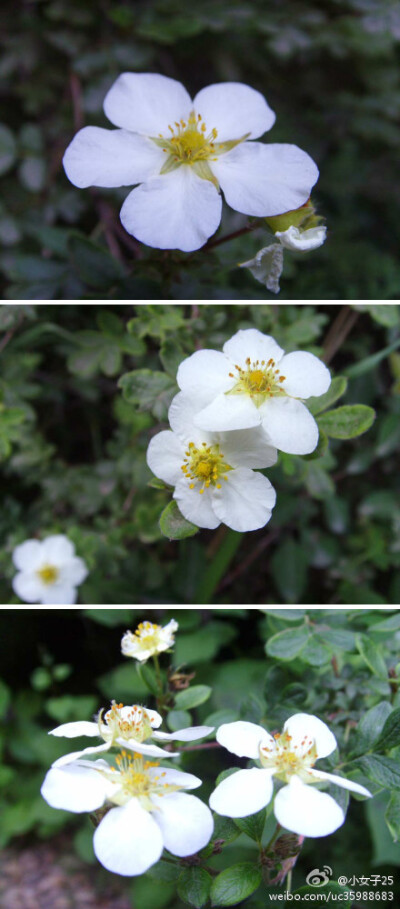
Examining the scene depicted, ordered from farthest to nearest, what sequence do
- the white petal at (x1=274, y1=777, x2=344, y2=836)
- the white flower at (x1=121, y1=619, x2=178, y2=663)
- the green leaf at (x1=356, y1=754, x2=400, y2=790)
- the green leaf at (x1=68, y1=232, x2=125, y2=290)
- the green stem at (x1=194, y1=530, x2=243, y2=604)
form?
the green stem at (x1=194, y1=530, x2=243, y2=604) → the green leaf at (x1=68, y1=232, x2=125, y2=290) → the white flower at (x1=121, y1=619, x2=178, y2=663) → the green leaf at (x1=356, y1=754, x2=400, y2=790) → the white petal at (x1=274, y1=777, x2=344, y2=836)

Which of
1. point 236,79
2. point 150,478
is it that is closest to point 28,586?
point 150,478

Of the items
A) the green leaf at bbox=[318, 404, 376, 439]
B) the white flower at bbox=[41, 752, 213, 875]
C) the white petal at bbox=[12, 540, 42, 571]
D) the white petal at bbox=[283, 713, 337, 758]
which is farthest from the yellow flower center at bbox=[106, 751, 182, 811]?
the white petal at bbox=[12, 540, 42, 571]

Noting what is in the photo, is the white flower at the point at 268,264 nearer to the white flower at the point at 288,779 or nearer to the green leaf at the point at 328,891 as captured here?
the white flower at the point at 288,779

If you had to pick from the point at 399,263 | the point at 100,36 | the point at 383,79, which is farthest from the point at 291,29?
the point at 399,263

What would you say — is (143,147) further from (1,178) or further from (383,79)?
(383,79)

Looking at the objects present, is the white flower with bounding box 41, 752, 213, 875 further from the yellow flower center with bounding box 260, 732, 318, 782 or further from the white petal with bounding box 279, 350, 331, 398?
the white petal with bounding box 279, 350, 331, 398

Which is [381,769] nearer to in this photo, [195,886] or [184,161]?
[195,886]
